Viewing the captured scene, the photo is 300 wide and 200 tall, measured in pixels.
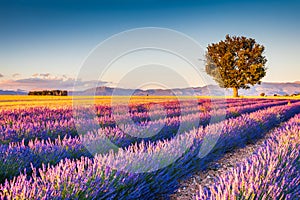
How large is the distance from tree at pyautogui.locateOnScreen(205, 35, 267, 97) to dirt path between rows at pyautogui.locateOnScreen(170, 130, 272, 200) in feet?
97.8

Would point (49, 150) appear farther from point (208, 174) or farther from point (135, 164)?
point (208, 174)

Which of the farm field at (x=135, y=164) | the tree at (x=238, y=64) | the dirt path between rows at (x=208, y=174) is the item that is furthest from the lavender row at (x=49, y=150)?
the tree at (x=238, y=64)

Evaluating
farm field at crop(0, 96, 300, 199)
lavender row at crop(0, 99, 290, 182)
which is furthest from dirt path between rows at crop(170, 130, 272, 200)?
lavender row at crop(0, 99, 290, 182)

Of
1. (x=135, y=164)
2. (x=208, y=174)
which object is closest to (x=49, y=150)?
(x=135, y=164)

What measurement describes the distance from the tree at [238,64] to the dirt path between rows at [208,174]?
29.8 metres

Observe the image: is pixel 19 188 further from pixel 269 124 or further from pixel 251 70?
pixel 251 70

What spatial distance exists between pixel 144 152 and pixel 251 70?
111 feet

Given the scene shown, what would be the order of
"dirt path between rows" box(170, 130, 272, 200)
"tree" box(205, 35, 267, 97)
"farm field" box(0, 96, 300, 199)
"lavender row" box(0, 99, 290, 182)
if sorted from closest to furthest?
"farm field" box(0, 96, 300, 199) < "lavender row" box(0, 99, 290, 182) < "dirt path between rows" box(170, 130, 272, 200) < "tree" box(205, 35, 267, 97)

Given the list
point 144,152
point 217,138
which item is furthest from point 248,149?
point 144,152

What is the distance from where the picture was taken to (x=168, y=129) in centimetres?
530

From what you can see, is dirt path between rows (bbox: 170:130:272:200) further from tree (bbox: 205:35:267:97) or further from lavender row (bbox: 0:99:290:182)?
tree (bbox: 205:35:267:97)

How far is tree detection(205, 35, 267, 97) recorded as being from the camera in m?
34.5

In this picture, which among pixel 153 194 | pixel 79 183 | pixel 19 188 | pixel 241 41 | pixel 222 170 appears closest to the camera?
pixel 19 188

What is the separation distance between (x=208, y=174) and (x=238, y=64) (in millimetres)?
33265
